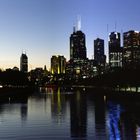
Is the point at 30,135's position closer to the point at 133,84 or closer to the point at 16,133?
the point at 16,133

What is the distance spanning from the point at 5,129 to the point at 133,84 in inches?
4533

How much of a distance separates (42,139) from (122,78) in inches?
5375

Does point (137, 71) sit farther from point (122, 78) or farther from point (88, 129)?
point (88, 129)

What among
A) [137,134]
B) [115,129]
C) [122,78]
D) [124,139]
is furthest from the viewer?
[122,78]

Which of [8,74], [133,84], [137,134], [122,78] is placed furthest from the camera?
[8,74]

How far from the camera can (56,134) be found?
95.2 feet

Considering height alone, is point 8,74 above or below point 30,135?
above

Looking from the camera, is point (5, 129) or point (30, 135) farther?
point (5, 129)

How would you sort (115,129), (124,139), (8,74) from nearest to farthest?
(124,139), (115,129), (8,74)

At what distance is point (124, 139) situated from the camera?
2564 centimetres

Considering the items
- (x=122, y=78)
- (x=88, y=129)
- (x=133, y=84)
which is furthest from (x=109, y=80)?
(x=88, y=129)

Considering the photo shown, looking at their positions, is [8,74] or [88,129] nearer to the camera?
[88,129]

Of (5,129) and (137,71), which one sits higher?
(137,71)

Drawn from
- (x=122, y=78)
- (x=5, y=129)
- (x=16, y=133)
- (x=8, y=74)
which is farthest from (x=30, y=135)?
(x=8, y=74)
